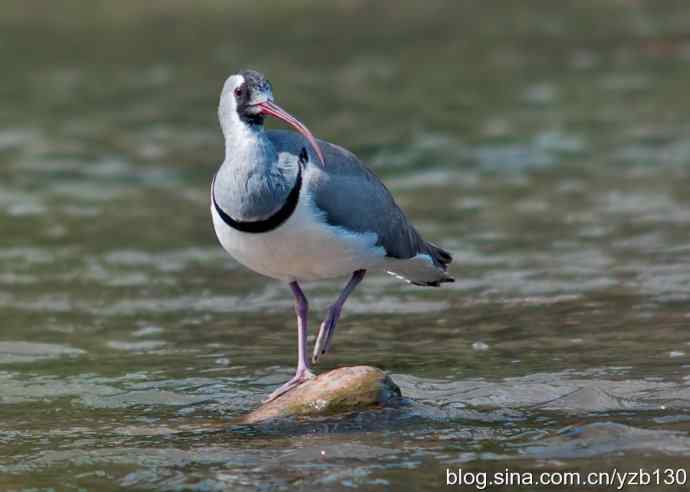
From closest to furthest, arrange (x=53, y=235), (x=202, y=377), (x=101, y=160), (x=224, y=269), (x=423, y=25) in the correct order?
(x=202, y=377), (x=224, y=269), (x=53, y=235), (x=101, y=160), (x=423, y=25)

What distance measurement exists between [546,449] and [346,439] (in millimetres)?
1031

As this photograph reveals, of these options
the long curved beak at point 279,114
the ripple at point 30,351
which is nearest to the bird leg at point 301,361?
the long curved beak at point 279,114

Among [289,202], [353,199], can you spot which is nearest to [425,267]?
[353,199]

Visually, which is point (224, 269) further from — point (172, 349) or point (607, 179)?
point (607, 179)

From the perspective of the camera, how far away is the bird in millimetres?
7820

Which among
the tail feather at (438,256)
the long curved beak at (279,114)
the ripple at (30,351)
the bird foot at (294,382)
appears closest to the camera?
the long curved beak at (279,114)

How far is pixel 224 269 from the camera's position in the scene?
41.7 feet

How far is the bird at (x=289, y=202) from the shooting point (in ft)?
→ 25.7

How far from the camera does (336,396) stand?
26.4 feet

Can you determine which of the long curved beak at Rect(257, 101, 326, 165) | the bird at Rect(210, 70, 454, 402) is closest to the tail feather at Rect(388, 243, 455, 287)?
the bird at Rect(210, 70, 454, 402)

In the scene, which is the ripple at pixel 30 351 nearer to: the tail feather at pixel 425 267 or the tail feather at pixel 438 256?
the tail feather at pixel 425 267

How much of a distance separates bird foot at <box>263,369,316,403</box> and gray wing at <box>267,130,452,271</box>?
0.83 m

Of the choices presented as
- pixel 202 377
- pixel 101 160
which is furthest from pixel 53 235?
pixel 202 377

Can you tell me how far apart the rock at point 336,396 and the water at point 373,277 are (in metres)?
0.11
